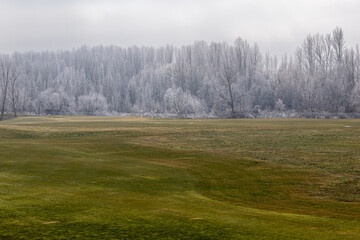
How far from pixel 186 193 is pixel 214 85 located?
339 feet

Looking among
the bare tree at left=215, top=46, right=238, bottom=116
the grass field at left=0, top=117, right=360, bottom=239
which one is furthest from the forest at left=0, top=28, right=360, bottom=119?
the grass field at left=0, top=117, right=360, bottom=239

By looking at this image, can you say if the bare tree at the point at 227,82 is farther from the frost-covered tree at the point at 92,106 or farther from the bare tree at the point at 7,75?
the bare tree at the point at 7,75

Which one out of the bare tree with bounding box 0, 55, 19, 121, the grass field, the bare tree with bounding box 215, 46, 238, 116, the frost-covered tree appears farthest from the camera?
the frost-covered tree

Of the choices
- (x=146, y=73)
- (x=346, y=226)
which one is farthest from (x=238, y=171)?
(x=146, y=73)

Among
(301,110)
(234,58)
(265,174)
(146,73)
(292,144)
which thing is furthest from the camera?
(146,73)

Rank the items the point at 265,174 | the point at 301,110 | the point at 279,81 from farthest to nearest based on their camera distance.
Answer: the point at 279,81 < the point at 301,110 < the point at 265,174

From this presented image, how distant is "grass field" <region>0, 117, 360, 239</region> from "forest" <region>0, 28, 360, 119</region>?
66863 millimetres

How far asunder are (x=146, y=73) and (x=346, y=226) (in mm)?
140489

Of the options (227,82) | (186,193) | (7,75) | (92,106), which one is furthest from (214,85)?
(186,193)

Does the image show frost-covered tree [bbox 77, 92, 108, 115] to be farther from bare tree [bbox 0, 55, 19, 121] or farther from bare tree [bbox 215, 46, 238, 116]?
bare tree [bbox 215, 46, 238, 116]

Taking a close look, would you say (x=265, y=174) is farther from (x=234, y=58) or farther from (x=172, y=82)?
(x=172, y=82)

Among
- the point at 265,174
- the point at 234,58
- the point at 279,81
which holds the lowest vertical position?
the point at 265,174

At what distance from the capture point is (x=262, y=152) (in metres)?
27.6

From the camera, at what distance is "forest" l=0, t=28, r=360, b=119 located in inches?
3789
